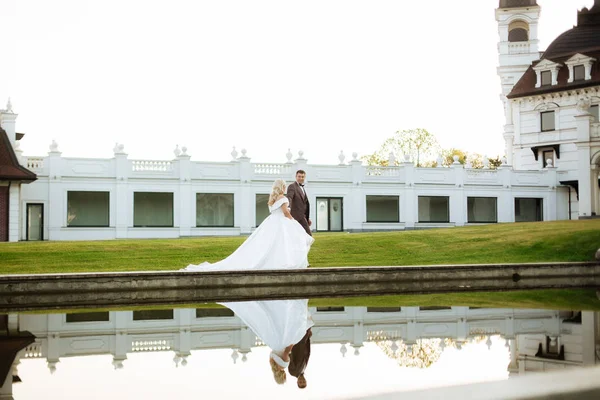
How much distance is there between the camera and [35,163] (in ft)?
126

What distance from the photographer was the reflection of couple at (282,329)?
23.5 ft

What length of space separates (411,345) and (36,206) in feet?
113

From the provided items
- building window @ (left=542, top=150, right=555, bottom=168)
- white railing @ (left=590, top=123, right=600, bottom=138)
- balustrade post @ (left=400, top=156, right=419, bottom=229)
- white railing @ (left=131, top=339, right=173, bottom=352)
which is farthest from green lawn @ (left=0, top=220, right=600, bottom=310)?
building window @ (left=542, top=150, right=555, bottom=168)

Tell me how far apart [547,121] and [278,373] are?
48.9m

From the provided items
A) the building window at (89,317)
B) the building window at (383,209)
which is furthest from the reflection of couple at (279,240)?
the building window at (383,209)

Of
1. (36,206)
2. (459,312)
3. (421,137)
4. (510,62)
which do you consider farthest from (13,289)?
(421,137)

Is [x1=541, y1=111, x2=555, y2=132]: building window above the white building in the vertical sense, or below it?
above

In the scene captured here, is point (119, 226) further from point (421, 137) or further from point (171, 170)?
point (421, 137)

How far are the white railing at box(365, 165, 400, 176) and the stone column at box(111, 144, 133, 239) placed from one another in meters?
14.7

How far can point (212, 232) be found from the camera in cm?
4231

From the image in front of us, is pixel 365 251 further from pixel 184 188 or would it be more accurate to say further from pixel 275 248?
pixel 184 188

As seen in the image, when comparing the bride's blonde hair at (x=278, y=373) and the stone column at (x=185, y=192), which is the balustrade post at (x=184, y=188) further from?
the bride's blonde hair at (x=278, y=373)

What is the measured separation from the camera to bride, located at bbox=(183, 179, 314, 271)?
15859mm

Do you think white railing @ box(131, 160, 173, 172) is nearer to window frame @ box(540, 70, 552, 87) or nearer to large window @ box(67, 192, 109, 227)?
large window @ box(67, 192, 109, 227)
